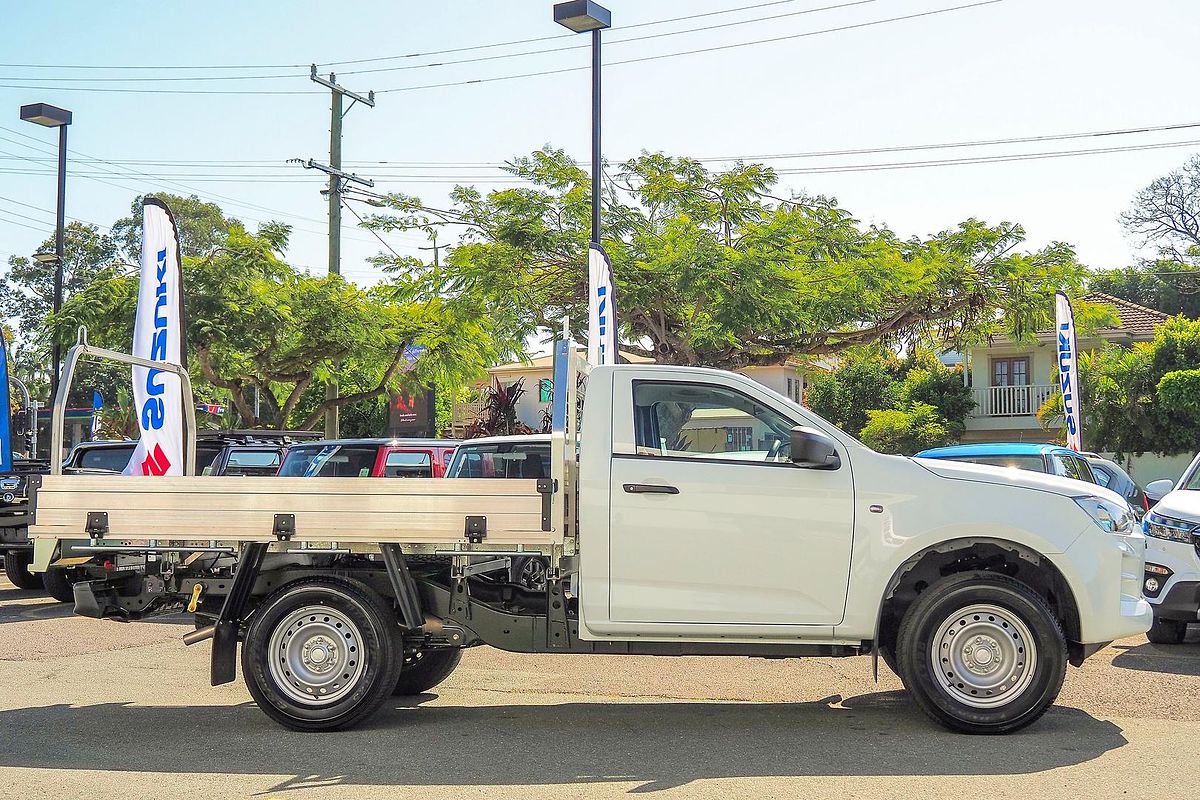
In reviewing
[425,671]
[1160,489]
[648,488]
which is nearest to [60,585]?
[425,671]

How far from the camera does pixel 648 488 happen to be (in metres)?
7.32

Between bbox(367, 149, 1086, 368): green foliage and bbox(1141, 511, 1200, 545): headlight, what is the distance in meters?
9.54

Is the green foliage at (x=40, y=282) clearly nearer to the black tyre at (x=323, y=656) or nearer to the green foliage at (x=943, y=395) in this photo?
the green foliage at (x=943, y=395)

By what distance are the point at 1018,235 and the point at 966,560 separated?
49.8 ft

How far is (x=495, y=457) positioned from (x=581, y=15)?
722 centimetres

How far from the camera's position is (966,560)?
777 centimetres

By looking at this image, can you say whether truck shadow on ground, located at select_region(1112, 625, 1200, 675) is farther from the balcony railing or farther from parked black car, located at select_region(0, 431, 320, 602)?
the balcony railing

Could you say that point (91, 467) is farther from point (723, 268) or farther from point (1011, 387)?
point (1011, 387)

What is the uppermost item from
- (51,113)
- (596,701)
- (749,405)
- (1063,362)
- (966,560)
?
(51,113)

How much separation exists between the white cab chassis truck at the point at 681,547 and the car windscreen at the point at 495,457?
157 inches

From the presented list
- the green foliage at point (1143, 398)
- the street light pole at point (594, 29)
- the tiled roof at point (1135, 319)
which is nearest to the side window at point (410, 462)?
the street light pole at point (594, 29)

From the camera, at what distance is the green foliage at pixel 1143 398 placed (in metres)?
32.0

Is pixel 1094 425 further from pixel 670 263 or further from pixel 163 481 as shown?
pixel 163 481

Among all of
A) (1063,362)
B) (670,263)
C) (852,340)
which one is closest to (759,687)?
(670,263)
